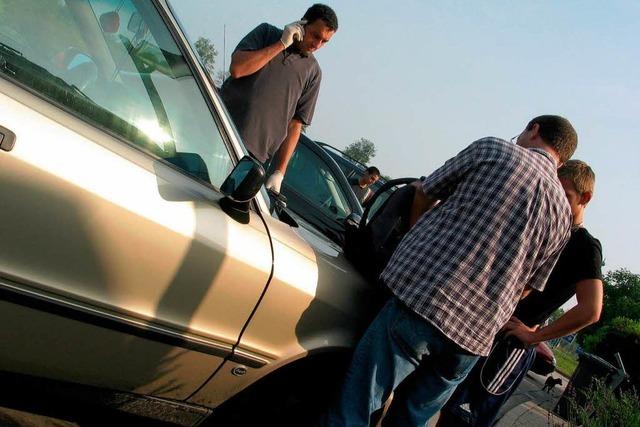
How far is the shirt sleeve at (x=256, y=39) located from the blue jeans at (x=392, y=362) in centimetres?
177

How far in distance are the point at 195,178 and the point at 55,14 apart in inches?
25.4

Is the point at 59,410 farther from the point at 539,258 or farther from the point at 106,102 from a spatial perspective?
the point at 539,258

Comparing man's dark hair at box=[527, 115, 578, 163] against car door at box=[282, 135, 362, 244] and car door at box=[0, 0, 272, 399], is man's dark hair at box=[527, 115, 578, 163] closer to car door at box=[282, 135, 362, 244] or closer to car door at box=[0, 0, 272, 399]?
car door at box=[0, 0, 272, 399]

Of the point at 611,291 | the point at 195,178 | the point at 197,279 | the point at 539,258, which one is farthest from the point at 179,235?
the point at 611,291

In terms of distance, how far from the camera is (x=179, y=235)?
4.93ft

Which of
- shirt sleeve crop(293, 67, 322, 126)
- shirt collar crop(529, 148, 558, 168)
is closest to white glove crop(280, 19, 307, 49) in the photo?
shirt sleeve crop(293, 67, 322, 126)

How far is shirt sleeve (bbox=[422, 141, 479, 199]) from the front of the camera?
6.47ft

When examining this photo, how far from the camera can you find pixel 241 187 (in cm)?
163

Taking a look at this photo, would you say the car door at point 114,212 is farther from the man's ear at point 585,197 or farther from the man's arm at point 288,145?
the man's ear at point 585,197

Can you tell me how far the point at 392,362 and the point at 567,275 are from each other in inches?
46.4

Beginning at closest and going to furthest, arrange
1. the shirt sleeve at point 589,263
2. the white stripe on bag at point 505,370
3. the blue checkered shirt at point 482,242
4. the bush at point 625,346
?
the blue checkered shirt at point 482,242 → the shirt sleeve at point 589,263 → the white stripe on bag at point 505,370 → the bush at point 625,346

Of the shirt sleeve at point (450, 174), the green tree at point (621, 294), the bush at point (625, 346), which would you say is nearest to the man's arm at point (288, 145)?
the shirt sleeve at point (450, 174)

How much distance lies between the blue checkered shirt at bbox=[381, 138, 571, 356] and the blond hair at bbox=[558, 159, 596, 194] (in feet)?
2.47

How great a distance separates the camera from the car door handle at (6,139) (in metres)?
1.19
